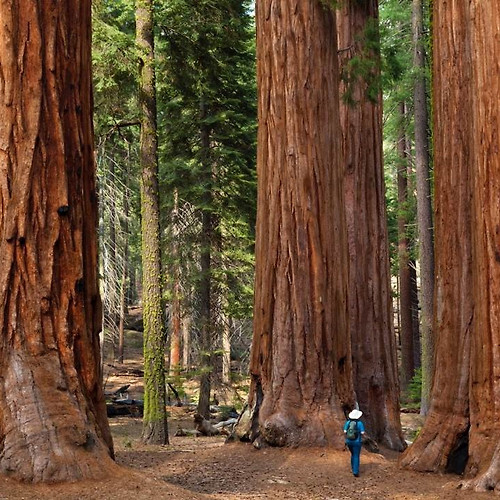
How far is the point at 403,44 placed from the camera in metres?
23.5

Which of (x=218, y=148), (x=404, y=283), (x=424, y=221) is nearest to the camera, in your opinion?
(x=218, y=148)

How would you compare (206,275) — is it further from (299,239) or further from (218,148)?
(299,239)

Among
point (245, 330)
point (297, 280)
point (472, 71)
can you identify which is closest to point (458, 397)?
point (297, 280)

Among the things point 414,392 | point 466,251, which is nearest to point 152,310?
point 466,251

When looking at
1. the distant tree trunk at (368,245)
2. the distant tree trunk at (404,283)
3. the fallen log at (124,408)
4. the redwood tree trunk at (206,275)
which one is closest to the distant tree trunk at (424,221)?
the distant tree trunk at (404,283)

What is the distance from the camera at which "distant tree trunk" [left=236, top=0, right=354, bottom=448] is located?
9.36 m

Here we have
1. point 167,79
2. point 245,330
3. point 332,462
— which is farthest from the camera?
point 245,330

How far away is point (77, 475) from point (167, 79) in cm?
1316

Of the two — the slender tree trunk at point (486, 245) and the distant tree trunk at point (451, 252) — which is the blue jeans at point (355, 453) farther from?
the slender tree trunk at point (486, 245)

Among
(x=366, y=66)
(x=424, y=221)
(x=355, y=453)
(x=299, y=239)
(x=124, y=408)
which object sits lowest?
(x=124, y=408)

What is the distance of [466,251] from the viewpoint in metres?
8.09

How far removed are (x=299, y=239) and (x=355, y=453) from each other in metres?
3.08

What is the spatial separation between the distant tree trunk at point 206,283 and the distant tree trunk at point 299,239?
24.0ft

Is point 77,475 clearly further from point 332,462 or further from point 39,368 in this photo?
point 332,462
